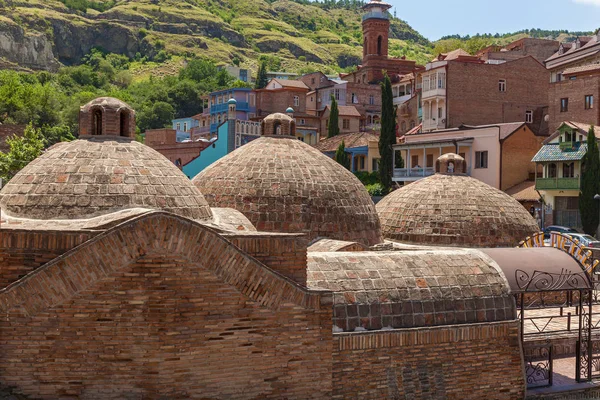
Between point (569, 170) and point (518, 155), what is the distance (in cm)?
438

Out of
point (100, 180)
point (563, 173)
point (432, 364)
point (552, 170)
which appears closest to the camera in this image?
point (100, 180)

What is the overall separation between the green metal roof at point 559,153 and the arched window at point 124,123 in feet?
96.9

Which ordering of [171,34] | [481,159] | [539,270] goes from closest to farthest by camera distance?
[539,270] < [481,159] < [171,34]

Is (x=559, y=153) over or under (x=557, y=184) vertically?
over

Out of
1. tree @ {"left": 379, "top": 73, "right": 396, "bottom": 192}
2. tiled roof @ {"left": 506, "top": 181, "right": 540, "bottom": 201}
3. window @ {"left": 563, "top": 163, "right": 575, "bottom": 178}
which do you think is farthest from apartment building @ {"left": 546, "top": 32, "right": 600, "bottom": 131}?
tree @ {"left": 379, "top": 73, "right": 396, "bottom": 192}

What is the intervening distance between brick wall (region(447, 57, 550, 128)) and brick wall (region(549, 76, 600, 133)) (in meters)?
4.27

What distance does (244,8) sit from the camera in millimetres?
171750

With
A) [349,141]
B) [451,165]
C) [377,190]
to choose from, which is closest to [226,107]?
[349,141]

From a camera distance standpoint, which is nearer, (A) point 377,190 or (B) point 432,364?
(B) point 432,364

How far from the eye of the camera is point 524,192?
135 ft

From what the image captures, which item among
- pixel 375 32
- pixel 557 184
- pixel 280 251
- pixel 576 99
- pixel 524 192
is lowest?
pixel 280 251

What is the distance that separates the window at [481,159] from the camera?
41.7 m

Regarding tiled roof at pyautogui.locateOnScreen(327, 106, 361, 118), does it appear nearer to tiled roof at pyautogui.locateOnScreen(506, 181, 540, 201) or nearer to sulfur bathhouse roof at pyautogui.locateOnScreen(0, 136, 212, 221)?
tiled roof at pyautogui.locateOnScreen(506, 181, 540, 201)

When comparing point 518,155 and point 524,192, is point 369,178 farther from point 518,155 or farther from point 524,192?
point 524,192
